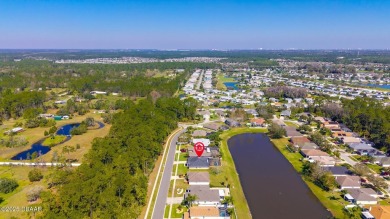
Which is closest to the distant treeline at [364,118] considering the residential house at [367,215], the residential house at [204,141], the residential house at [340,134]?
the residential house at [340,134]

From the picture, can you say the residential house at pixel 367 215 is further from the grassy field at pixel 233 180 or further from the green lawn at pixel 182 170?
the green lawn at pixel 182 170

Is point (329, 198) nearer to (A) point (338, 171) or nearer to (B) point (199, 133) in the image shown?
(A) point (338, 171)

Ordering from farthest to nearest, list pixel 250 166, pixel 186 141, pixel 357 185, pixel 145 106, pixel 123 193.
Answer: pixel 145 106, pixel 186 141, pixel 250 166, pixel 357 185, pixel 123 193

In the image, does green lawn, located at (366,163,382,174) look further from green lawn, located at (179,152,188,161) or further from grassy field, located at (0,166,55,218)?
grassy field, located at (0,166,55,218)

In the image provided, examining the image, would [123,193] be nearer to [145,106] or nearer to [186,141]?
[186,141]

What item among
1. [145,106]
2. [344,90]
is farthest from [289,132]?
[344,90]

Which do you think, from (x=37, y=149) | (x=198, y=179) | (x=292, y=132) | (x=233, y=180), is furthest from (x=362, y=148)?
(x=37, y=149)

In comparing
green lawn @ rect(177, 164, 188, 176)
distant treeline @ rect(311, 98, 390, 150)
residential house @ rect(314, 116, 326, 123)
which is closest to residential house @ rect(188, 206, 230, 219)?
green lawn @ rect(177, 164, 188, 176)
